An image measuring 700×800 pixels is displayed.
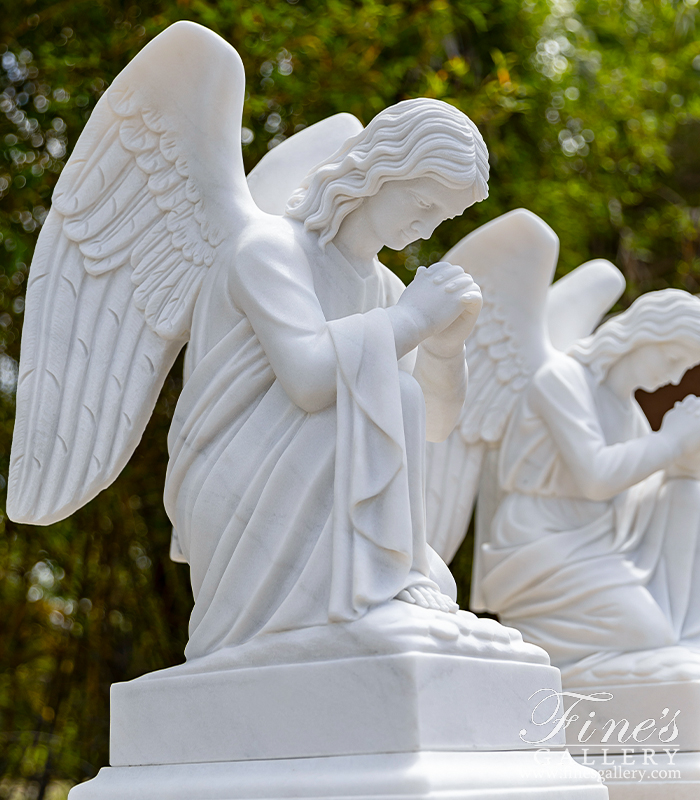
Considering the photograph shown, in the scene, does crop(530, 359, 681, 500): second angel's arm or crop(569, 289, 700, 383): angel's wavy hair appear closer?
crop(530, 359, 681, 500): second angel's arm

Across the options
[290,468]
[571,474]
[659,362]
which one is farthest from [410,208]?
[659,362]

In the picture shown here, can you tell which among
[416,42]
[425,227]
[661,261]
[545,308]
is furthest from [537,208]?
[425,227]

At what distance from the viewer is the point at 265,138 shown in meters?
4.61

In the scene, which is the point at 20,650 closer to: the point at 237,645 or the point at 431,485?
the point at 431,485

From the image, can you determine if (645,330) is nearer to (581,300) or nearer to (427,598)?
(581,300)

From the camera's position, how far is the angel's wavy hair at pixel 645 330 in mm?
3732

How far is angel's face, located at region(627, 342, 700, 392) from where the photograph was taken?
377 centimetres

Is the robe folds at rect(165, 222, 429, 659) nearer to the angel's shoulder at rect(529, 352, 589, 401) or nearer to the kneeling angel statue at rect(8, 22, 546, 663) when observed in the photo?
the kneeling angel statue at rect(8, 22, 546, 663)

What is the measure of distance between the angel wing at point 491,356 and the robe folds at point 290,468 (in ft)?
4.47

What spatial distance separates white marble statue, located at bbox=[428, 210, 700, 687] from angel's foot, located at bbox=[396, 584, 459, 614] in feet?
4.25

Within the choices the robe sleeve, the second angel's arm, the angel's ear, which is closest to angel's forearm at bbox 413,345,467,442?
the robe sleeve

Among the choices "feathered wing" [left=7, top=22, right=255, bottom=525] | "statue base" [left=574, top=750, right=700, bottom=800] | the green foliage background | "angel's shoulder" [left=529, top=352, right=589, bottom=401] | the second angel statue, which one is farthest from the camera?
the green foliage background

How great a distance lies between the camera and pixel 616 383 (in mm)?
3873

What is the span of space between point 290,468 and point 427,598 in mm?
408
